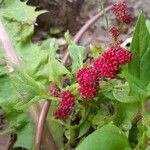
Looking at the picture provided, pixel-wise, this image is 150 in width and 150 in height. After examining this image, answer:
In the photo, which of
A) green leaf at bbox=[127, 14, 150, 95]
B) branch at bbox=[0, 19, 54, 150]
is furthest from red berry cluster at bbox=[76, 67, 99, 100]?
branch at bbox=[0, 19, 54, 150]

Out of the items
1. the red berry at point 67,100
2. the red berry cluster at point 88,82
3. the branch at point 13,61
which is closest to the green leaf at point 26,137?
the branch at point 13,61

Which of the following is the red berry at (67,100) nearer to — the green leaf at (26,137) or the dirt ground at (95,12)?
the green leaf at (26,137)

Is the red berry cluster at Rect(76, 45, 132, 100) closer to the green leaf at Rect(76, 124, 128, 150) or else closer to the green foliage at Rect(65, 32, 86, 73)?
the green leaf at Rect(76, 124, 128, 150)

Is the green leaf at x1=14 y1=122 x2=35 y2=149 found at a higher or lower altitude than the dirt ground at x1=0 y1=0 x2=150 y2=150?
lower

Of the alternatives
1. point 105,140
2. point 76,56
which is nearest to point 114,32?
point 76,56

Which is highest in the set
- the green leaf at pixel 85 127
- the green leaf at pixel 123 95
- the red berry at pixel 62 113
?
the green leaf at pixel 123 95

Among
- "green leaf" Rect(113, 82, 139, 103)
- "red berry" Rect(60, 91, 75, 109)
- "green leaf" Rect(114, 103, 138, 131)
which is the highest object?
"green leaf" Rect(113, 82, 139, 103)

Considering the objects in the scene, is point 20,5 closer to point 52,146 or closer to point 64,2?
point 64,2

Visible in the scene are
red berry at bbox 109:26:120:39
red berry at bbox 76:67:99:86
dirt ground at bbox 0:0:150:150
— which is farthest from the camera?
dirt ground at bbox 0:0:150:150
